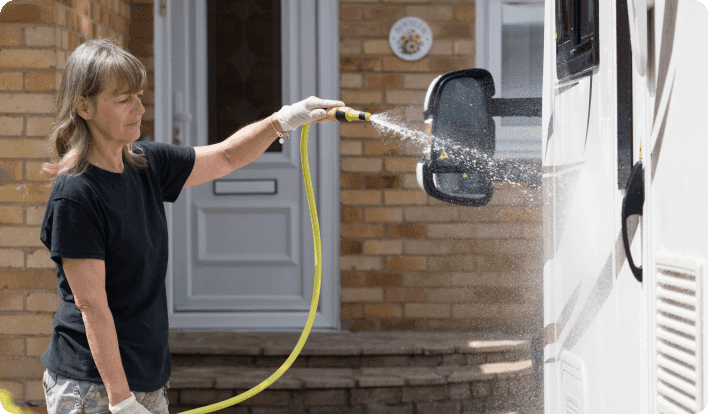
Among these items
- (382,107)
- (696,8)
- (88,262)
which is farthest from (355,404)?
(696,8)

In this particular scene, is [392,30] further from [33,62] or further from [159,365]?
[159,365]

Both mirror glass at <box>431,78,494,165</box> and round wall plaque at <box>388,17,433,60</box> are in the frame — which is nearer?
mirror glass at <box>431,78,494,165</box>

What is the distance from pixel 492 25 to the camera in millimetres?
4180

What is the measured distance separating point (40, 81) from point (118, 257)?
207 cm

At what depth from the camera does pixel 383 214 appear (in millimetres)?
4121

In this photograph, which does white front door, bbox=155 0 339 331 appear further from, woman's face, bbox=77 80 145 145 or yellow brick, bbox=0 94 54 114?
woman's face, bbox=77 80 145 145

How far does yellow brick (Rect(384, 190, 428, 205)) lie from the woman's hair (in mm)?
2662

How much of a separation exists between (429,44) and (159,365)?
9.91 ft

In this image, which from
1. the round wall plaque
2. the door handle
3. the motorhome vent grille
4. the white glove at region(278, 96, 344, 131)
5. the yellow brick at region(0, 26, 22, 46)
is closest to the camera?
the motorhome vent grille

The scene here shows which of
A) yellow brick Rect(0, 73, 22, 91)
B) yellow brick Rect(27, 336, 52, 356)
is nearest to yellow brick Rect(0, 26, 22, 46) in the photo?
yellow brick Rect(0, 73, 22, 91)

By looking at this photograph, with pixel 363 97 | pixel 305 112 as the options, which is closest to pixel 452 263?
pixel 363 97

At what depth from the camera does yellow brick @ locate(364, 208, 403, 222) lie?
13.5 ft

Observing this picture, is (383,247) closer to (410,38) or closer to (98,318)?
(410,38)

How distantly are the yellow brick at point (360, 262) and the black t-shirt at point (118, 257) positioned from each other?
2.46 m
